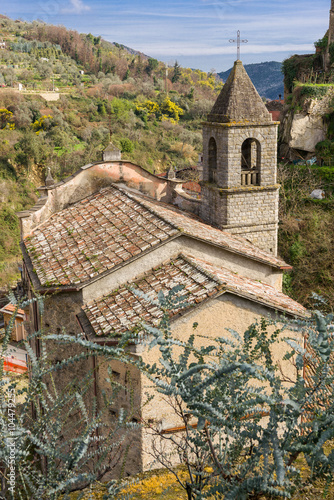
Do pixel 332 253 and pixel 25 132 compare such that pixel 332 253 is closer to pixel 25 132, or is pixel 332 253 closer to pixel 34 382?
pixel 34 382

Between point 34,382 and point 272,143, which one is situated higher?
point 272,143

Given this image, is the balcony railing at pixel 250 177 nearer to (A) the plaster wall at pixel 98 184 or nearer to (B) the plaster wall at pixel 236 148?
(B) the plaster wall at pixel 236 148

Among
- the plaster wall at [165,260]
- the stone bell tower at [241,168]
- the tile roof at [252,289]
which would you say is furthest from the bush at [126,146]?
the tile roof at [252,289]

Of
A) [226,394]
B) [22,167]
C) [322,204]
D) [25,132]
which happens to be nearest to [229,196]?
[226,394]

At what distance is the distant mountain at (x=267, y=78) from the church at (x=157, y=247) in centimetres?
8621

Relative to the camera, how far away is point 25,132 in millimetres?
48062

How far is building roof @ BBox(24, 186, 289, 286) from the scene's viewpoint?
10.1m

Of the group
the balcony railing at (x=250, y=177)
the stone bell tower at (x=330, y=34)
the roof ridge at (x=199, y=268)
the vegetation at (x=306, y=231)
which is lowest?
the vegetation at (x=306, y=231)

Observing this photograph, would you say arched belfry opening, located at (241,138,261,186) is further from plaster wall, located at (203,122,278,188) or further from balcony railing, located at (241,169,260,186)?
plaster wall, located at (203,122,278,188)

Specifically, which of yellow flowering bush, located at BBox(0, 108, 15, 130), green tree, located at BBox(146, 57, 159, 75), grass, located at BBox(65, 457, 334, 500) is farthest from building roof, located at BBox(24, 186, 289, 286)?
green tree, located at BBox(146, 57, 159, 75)

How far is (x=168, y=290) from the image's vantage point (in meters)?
8.68

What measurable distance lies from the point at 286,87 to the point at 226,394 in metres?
39.0

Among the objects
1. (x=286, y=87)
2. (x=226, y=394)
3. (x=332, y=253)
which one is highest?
(x=286, y=87)

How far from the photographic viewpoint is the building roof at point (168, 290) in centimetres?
852
